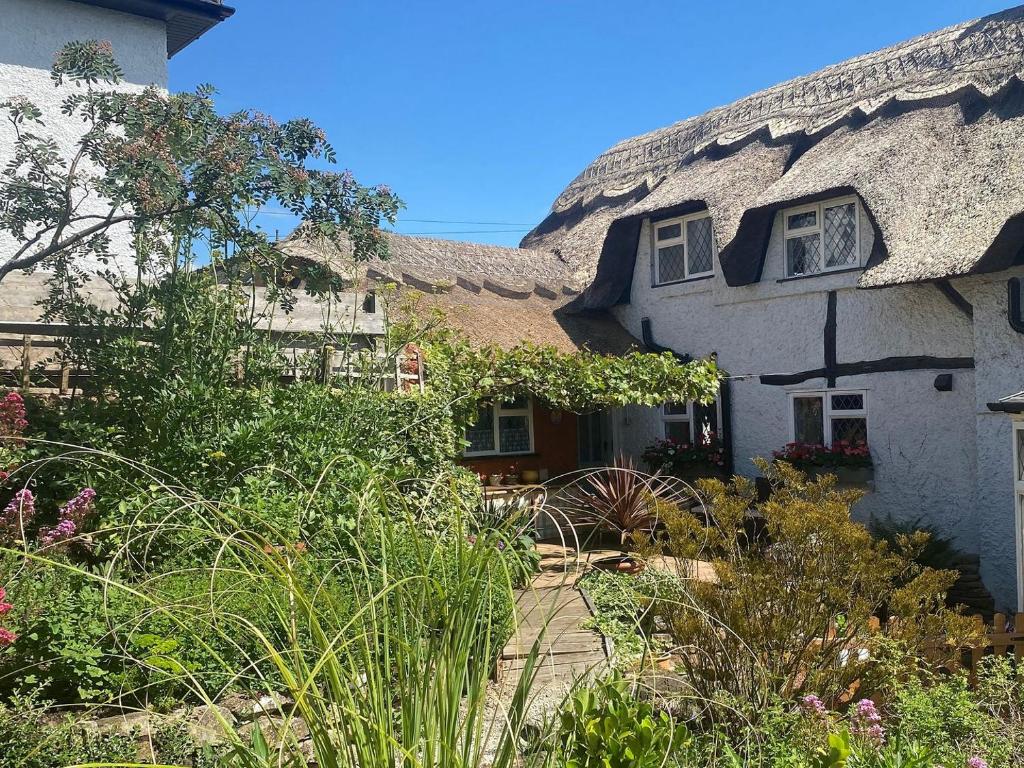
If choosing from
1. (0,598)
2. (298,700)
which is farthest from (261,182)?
(298,700)

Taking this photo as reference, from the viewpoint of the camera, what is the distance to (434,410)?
686cm

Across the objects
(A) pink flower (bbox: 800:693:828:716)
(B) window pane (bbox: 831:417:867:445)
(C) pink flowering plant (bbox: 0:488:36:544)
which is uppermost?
(B) window pane (bbox: 831:417:867:445)

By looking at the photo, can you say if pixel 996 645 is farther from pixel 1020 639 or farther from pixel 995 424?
pixel 995 424

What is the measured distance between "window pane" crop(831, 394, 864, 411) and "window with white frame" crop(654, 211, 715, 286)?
2529mm

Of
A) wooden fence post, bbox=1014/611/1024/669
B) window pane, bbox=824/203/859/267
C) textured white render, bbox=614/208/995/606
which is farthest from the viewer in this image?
window pane, bbox=824/203/859/267

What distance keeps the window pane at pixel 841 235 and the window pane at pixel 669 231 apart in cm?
234

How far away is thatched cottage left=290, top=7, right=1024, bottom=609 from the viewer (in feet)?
29.8

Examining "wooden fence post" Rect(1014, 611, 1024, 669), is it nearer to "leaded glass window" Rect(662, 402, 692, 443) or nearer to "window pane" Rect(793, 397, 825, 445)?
"window pane" Rect(793, 397, 825, 445)

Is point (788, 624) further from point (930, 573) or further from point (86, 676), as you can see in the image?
point (86, 676)

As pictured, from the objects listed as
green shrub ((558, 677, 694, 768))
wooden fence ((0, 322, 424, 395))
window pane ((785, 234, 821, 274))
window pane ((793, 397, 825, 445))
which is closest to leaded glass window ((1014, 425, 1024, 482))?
window pane ((793, 397, 825, 445))

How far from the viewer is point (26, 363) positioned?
20.8 ft

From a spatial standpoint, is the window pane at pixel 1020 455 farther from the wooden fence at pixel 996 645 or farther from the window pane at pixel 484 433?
the window pane at pixel 484 433

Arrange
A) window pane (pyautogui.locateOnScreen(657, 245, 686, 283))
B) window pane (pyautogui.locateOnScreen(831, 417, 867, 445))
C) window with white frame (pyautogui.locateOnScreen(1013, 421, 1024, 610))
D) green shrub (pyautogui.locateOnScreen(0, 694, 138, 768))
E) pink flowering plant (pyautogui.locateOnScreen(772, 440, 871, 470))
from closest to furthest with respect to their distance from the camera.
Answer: green shrub (pyautogui.locateOnScreen(0, 694, 138, 768)) → window with white frame (pyautogui.locateOnScreen(1013, 421, 1024, 610)) → pink flowering plant (pyautogui.locateOnScreen(772, 440, 871, 470)) → window pane (pyautogui.locateOnScreen(831, 417, 867, 445)) → window pane (pyautogui.locateOnScreen(657, 245, 686, 283))

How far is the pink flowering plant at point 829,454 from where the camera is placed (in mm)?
10227
